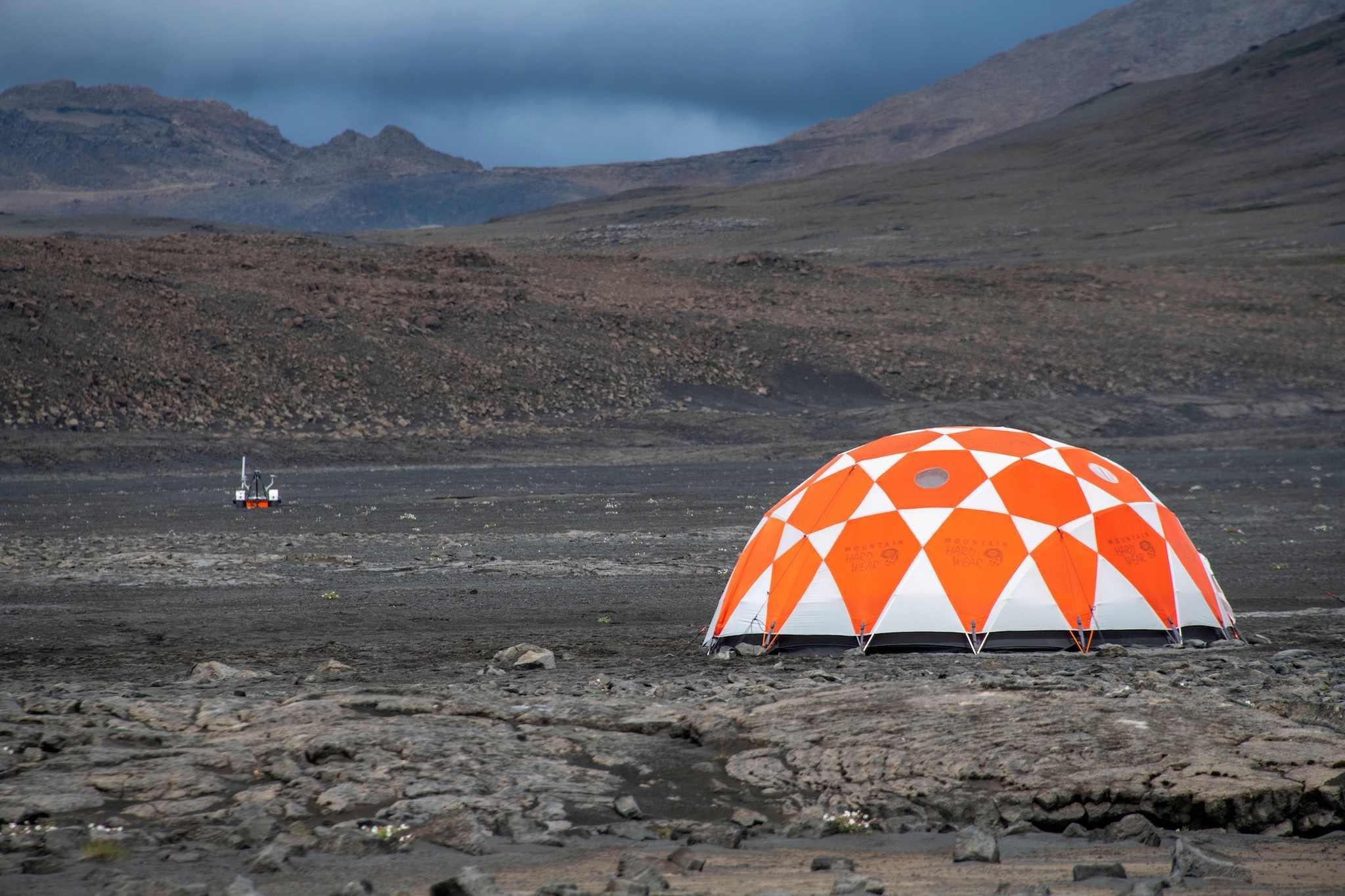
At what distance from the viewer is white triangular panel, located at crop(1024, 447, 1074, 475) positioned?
A: 11898 mm

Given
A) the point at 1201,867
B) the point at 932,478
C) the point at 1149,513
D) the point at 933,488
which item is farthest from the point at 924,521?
the point at 1201,867

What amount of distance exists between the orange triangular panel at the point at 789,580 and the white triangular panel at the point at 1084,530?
2221 mm

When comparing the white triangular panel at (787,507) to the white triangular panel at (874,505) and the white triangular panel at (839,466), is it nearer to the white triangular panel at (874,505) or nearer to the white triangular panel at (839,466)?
the white triangular panel at (839,466)

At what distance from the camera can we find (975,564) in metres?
11.2

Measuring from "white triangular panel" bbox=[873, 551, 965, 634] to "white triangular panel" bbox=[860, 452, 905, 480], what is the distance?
104cm

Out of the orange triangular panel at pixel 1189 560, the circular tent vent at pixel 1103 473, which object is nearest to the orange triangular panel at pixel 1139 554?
the orange triangular panel at pixel 1189 560

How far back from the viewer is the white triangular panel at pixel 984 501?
11.4 meters

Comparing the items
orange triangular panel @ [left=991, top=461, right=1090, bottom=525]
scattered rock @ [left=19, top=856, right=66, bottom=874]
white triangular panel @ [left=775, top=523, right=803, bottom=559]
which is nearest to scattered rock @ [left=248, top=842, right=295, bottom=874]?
scattered rock @ [left=19, top=856, right=66, bottom=874]

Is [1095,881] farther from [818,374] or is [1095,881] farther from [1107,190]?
[1107,190]

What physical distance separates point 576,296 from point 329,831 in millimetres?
45601

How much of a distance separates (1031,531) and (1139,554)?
1.08 meters

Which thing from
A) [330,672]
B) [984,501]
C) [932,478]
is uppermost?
[932,478]

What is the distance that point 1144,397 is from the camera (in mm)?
45188

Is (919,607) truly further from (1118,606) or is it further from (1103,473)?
(1103,473)
